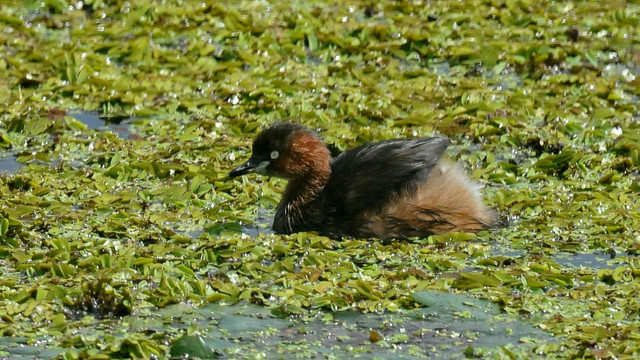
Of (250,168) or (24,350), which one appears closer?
(24,350)

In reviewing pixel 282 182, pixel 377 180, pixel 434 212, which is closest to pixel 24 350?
pixel 377 180

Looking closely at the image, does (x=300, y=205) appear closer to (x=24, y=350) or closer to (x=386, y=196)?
(x=386, y=196)

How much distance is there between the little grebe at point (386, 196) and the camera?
835 centimetres

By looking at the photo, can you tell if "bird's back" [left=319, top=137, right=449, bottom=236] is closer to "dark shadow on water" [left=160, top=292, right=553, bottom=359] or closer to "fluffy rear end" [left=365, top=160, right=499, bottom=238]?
"fluffy rear end" [left=365, top=160, right=499, bottom=238]

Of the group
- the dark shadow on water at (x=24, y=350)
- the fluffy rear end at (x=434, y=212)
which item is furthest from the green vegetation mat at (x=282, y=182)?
the fluffy rear end at (x=434, y=212)

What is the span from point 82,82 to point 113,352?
521 cm

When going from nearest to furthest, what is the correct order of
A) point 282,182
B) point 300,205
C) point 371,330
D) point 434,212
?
point 371,330
point 434,212
point 300,205
point 282,182

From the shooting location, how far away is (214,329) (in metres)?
6.82

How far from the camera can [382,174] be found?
8430 mm

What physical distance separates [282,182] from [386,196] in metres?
1.59

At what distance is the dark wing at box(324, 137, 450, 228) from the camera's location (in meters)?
8.42

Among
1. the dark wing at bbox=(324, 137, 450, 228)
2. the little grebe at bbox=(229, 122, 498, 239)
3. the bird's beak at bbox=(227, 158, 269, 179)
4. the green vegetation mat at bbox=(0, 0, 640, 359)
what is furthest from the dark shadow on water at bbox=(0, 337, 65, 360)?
the bird's beak at bbox=(227, 158, 269, 179)

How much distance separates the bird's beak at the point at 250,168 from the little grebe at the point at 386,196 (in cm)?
31

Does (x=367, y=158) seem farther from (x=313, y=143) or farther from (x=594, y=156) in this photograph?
(x=594, y=156)
